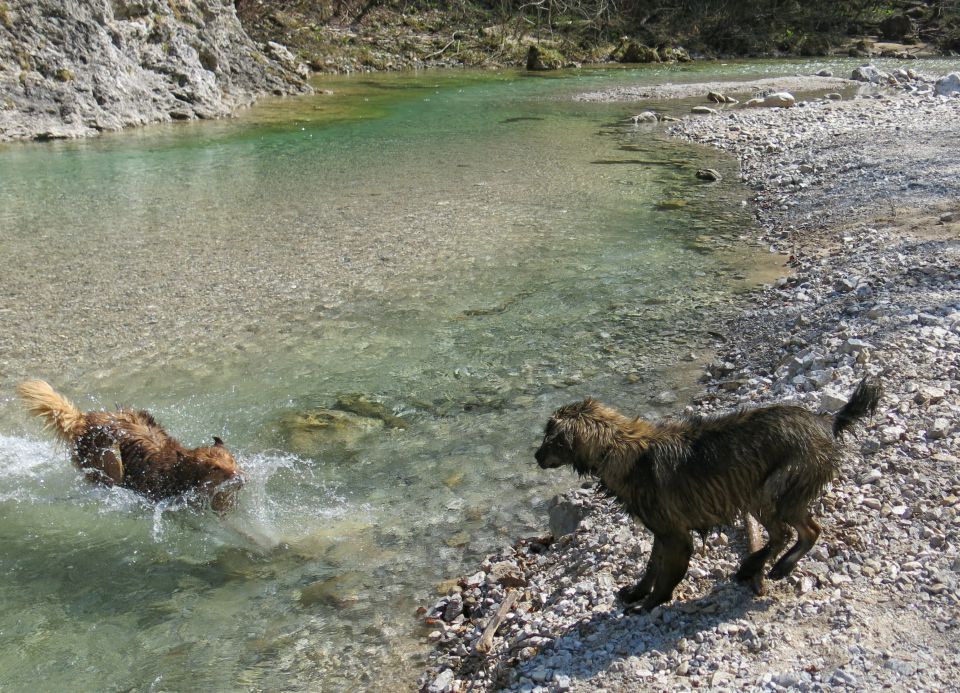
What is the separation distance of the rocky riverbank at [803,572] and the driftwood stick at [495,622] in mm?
17

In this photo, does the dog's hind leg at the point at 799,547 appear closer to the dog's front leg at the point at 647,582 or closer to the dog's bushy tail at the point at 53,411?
the dog's front leg at the point at 647,582

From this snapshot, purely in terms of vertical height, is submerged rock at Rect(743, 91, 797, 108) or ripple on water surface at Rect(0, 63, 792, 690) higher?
submerged rock at Rect(743, 91, 797, 108)

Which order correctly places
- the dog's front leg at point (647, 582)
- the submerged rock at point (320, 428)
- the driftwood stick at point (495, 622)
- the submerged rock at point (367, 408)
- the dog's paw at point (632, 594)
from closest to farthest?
the dog's front leg at point (647, 582), the dog's paw at point (632, 594), the driftwood stick at point (495, 622), the submerged rock at point (320, 428), the submerged rock at point (367, 408)

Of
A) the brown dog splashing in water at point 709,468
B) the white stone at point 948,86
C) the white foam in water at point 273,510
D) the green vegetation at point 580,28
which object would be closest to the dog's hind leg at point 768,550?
the brown dog splashing in water at point 709,468

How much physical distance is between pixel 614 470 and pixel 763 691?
3.91ft

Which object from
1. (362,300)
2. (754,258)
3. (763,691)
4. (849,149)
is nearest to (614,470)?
(763,691)

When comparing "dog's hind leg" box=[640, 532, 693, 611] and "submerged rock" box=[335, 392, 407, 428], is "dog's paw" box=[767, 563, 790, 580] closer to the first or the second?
"dog's hind leg" box=[640, 532, 693, 611]

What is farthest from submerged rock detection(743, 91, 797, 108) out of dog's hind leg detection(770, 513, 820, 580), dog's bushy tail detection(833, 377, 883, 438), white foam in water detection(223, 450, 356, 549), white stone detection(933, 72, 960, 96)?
dog's hind leg detection(770, 513, 820, 580)

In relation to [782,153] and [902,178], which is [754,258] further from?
[782,153]

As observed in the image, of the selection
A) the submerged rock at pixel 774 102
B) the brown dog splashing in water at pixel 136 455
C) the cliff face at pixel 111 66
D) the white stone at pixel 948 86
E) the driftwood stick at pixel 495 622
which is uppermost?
the cliff face at pixel 111 66

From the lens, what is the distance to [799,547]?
4.02m

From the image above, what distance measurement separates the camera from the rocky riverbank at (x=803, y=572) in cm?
361

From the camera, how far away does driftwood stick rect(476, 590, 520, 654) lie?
4.40 m

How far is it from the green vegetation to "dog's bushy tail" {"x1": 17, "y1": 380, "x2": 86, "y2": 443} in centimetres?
3424
